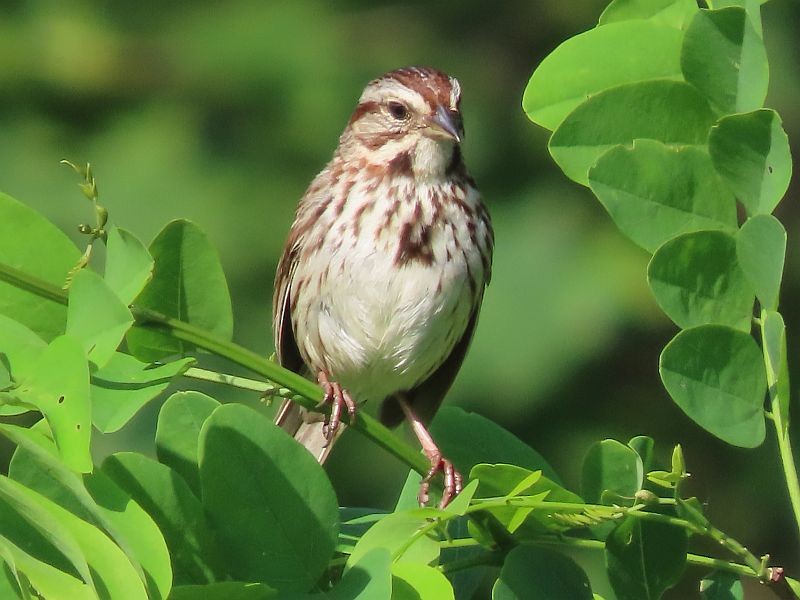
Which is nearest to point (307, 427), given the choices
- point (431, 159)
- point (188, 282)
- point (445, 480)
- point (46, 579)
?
point (431, 159)

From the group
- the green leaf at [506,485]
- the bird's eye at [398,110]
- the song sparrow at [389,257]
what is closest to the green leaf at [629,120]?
the green leaf at [506,485]

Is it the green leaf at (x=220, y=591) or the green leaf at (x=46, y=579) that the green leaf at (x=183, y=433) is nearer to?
the green leaf at (x=220, y=591)

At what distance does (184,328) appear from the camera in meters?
1.55

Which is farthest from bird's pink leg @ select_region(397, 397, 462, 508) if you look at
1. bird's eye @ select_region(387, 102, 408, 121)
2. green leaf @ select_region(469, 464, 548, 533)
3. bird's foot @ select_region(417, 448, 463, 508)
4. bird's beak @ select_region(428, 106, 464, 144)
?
bird's eye @ select_region(387, 102, 408, 121)

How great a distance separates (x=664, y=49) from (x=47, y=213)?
3.01 metres

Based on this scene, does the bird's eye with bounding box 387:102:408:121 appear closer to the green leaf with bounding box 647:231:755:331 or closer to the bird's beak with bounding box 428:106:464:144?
the bird's beak with bounding box 428:106:464:144

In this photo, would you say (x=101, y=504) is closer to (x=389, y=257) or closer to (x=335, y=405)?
(x=335, y=405)

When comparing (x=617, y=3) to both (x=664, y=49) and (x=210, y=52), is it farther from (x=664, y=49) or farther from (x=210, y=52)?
(x=210, y=52)

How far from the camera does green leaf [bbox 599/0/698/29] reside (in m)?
1.84

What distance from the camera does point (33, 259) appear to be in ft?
5.30

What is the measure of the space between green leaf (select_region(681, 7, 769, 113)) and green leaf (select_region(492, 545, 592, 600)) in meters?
0.58

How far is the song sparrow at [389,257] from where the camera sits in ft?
9.28

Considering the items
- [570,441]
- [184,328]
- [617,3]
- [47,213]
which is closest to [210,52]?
[47,213]

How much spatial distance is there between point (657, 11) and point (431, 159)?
112cm
